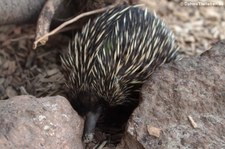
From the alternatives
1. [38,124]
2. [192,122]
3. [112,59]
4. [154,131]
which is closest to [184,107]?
[192,122]

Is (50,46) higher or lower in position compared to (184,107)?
lower

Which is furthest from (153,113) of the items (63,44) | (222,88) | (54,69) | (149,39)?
(63,44)

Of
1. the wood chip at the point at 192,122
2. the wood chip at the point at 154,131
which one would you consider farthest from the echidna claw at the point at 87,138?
the wood chip at the point at 192,122

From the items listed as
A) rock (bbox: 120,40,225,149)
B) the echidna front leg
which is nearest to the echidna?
the echidna front leg

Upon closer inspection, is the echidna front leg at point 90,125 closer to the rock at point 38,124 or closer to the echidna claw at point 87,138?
the echidna claw at point 87,138

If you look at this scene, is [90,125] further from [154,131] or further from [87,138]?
[154,131]

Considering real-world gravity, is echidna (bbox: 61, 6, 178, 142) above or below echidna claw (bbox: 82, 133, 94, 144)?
above

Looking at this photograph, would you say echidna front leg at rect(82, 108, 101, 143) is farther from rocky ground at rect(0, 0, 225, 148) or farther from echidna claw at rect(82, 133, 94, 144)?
rocky ground at rect(0, 0, 225, 148)
